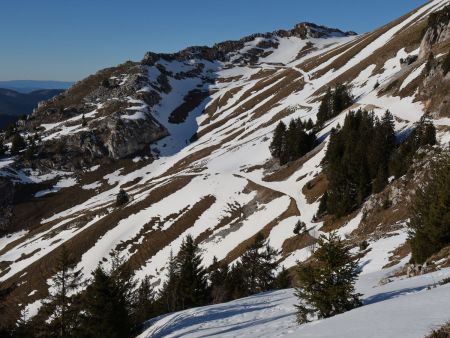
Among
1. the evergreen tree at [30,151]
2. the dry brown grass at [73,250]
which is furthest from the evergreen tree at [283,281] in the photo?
the evergreen tree at [30,151]

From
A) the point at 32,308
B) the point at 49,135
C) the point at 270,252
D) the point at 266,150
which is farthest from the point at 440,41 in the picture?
the point at 49,135

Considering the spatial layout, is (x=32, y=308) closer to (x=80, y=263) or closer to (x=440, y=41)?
(x=80, y=263)

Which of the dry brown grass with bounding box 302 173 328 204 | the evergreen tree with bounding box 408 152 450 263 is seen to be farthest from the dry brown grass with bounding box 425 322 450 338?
the dry brown grass with bounding box 302 173 328 204

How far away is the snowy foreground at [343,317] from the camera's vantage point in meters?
A: 10.6

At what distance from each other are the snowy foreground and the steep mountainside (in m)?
8.53

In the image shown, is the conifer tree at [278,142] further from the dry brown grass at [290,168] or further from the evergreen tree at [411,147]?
the evergreen tree at [411,147]

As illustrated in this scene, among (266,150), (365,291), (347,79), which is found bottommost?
(365,291)

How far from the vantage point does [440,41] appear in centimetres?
7438

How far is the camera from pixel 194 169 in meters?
94.6

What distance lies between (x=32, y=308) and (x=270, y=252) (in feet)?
131

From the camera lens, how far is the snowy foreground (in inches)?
416

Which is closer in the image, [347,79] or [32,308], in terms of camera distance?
[32,308]

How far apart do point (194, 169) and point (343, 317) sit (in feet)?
271

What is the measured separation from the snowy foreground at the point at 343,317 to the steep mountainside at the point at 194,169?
8.53 m
